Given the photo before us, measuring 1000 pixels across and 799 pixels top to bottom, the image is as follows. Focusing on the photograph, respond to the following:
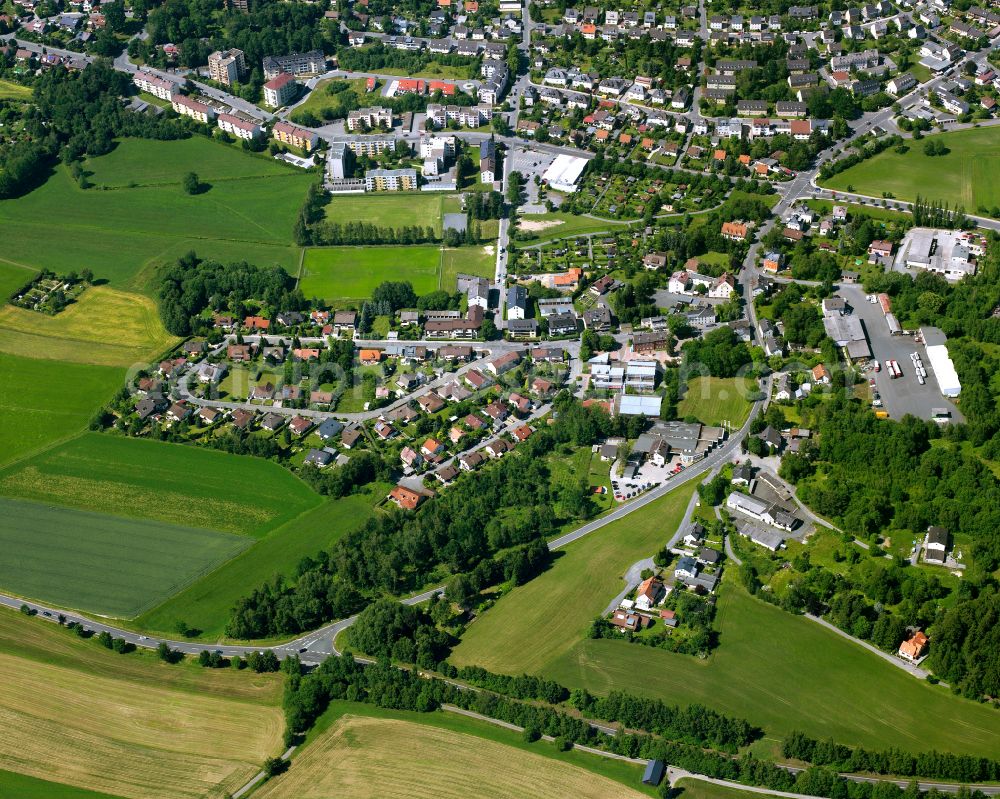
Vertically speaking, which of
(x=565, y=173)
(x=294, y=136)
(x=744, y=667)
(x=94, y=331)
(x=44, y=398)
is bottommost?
(x=744, y=667)

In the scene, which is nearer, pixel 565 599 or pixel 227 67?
pixel 565 599

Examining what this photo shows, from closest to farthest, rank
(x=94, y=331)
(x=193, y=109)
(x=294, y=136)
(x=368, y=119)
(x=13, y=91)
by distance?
(x=94, y=331) < (x=294, y=136) < (x=368, y=119) < (x=193, y=109) < (x=13, y=91)

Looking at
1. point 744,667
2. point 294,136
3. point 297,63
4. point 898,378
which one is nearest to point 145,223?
point 294,136

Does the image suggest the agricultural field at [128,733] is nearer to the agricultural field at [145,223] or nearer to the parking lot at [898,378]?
the agricultural field at [145,223]

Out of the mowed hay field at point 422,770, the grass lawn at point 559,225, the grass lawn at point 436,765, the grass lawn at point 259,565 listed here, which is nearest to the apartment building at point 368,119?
the grass lawn at point 559,225

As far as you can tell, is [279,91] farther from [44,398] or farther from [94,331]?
[44,398]

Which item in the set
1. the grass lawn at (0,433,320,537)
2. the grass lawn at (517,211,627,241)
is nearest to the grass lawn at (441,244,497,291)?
the grass lawn at (517,211,627,241)

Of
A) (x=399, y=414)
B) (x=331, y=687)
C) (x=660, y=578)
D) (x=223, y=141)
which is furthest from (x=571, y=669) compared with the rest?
(x=223, y=141)
